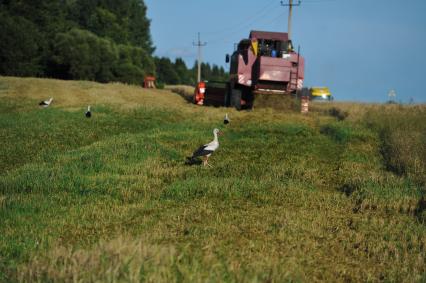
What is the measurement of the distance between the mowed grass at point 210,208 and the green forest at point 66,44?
49.6m

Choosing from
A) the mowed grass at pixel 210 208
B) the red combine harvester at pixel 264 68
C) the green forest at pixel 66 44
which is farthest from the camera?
the green forest at pixel 66 44

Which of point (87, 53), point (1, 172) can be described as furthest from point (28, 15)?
point (1, 172)

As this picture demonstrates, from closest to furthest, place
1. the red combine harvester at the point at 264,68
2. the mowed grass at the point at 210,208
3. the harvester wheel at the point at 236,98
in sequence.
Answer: the mowed grass at the point at 210,208 < the red combine harvester at the point at 264,68 < the harvester wheel at the point at 236,98

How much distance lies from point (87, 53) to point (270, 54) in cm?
4625

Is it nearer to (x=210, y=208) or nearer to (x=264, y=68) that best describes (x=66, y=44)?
(x=264, y=68)

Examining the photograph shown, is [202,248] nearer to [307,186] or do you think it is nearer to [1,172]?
[307,186]

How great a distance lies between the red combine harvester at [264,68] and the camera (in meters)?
30.2

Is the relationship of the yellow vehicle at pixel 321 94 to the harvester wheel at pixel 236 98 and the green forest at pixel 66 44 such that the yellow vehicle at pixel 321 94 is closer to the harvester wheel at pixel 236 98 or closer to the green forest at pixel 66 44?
the green forest at pixel 66 44

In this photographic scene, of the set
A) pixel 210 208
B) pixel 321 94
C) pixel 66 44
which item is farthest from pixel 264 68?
pixel 66 44

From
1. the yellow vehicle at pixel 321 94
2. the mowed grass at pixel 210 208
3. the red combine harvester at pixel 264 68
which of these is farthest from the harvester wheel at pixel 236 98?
the yellow vehicle at pixel 321 94

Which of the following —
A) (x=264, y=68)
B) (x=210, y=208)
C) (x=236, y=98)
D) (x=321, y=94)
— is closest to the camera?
(x=210, y=208)

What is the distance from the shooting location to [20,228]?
7.80 metres

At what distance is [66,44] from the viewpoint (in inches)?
2744

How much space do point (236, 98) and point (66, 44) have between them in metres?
42.8
